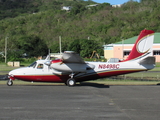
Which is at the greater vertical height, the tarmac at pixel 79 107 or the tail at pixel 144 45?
the tail at pixel 144 45

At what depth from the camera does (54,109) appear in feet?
41.4

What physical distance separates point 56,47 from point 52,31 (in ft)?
118

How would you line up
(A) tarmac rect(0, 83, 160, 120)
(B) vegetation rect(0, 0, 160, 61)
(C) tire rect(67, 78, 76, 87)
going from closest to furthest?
(A) tarmac rect(0, 83, 160, 120)
(C) tire rect(67, 78, 76, 87)
(B) vegetation rect(0, 0, 160, 61)

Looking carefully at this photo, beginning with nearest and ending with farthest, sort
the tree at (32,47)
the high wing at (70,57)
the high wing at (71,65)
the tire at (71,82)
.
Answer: the high wing at (70,57), the high wing at (71,65), the tire at (71,82), the tree at (32,47)

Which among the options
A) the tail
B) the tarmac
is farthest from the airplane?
the tarmac

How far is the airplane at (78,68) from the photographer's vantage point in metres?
22.0

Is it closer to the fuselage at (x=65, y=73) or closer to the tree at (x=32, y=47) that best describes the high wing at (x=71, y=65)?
the fuselage at (x=65, y=73)

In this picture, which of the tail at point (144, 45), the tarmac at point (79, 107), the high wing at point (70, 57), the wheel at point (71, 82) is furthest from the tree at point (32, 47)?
the tarmac at point (79, 107)

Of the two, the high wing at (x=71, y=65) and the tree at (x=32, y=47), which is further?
the tree at (x=32, y=47)

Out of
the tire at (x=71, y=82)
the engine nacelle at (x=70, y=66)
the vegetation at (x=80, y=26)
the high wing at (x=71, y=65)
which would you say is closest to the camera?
the high wing at (x=71, y=65)

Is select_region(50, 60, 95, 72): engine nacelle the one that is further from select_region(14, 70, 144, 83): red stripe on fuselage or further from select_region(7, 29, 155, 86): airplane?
select_region(14, 70, 144, 83): red stripe on fuselage

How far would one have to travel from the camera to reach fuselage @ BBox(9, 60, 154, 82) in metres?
22.1

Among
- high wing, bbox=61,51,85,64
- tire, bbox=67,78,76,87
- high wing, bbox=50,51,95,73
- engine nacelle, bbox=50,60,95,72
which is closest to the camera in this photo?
high wing, bbox=61,51,85,64

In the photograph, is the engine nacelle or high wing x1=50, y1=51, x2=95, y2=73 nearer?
high wing x1=50, y1=51, x2=95, y2=73
